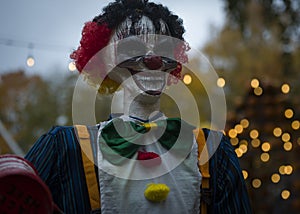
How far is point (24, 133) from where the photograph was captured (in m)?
19.4

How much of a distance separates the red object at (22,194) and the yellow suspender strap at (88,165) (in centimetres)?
47

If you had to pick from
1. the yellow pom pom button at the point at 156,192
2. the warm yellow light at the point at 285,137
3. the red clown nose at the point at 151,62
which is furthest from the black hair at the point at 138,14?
the warm yellow light at the point at 285,137

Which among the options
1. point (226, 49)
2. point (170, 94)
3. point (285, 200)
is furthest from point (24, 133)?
point (170, 94)

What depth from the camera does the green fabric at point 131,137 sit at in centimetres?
208

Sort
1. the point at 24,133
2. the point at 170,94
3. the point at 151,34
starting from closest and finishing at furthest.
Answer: the point at 151,34 < the point at 170,94 < the point at 24,133

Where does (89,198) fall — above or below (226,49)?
below

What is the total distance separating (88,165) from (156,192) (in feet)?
0.84

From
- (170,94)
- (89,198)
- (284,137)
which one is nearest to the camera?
(89,198)

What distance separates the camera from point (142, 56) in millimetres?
2182

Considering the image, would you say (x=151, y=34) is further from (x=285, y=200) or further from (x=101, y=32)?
(x=285, y=200)

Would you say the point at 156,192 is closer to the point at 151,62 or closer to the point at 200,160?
the point at 200,160

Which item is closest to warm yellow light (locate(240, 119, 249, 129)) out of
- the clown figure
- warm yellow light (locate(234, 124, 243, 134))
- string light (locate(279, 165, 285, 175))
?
warm yellow light (locate(234, 124, 243, 134))

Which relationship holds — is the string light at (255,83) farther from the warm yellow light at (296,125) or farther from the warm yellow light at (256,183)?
the warm yellow light at (256,183)

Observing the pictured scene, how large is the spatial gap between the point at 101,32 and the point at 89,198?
0.63 m
